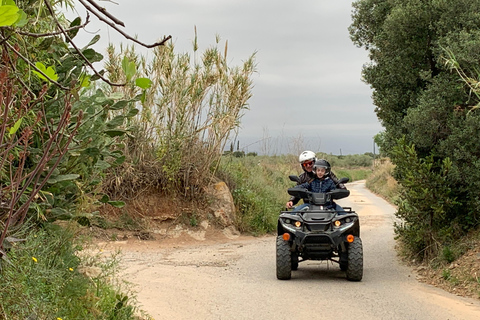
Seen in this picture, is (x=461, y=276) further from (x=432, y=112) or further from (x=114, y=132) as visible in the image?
(x=114, y=132)

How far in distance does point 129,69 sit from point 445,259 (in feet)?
25.9

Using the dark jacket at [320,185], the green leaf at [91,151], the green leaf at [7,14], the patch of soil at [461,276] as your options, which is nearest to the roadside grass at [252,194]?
the dark jacket at [320,185]

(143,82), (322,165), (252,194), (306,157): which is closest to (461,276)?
(322,165)

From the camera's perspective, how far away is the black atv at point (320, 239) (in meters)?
8.76

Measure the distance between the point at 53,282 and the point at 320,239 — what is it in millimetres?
4940

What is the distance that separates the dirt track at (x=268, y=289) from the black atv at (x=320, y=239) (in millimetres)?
292

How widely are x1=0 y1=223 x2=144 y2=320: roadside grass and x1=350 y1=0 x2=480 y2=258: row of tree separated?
18.4ft

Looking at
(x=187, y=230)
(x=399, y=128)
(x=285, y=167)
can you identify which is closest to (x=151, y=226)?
(x=187, y=230)

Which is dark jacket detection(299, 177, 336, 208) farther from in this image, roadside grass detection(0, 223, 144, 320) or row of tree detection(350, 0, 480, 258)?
roadside grass detection(0, 223, 144, 320)

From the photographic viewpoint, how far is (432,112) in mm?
9312

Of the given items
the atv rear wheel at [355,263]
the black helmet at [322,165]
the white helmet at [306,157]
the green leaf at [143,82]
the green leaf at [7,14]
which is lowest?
the atv rear wheel at [355,263]

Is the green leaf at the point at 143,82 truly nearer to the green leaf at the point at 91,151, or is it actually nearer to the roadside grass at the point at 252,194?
the green leaf at the point at 91,151

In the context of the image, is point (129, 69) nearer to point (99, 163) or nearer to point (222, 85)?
point (99, 163)

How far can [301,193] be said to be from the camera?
9.68 meters
